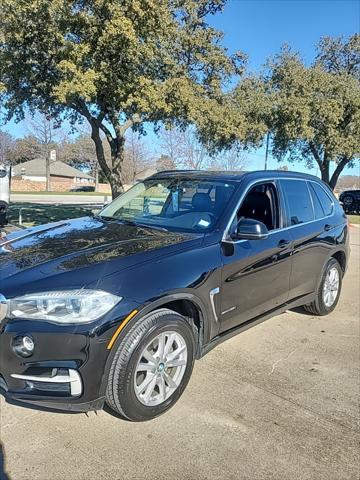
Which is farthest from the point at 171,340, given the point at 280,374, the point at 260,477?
the point at 280,374

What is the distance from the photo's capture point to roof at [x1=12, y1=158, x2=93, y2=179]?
74.4 meters

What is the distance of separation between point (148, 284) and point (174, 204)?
1.52 metres

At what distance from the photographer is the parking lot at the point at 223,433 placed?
102 inches

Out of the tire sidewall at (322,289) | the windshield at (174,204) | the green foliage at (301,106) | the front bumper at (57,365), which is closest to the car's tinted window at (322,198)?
the tire sidewall at (322,289)

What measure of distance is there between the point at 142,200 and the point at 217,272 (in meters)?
1.46

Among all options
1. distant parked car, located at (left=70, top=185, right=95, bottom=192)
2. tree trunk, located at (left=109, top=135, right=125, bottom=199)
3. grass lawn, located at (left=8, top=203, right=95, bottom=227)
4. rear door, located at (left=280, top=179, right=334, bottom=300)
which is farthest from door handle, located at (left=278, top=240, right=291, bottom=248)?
distant parked car, located at (left=70, top=185, right=95, bottom=192)

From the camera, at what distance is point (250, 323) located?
3.92 meters

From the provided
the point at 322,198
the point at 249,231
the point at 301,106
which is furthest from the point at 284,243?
the point at 301,106

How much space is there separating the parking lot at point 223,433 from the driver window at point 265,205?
1333 millimetres

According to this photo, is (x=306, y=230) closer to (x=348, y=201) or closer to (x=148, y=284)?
(x=148, y=284)

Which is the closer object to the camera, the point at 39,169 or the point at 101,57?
the point at 101,57

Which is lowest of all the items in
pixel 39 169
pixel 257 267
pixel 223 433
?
pixel 223 433

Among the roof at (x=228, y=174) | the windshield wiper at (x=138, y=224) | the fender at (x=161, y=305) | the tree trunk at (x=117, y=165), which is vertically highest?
the tree trunk at (x=117, y=165)

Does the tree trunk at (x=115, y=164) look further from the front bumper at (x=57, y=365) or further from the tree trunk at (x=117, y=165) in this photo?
the front bumper at (x=57, y=365)
